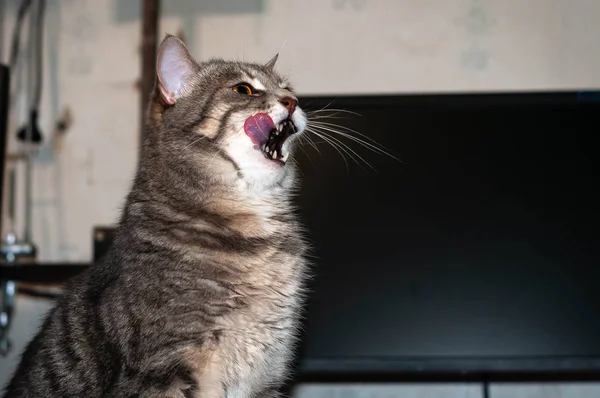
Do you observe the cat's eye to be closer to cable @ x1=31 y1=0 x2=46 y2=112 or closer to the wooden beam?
the wooden beam

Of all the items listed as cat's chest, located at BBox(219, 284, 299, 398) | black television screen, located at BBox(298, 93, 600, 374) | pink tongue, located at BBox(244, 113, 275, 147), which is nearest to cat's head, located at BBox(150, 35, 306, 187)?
pink tongue, located at BBox(244, 113, 275, 147)

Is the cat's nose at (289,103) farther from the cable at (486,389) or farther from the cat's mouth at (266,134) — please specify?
the cable at (486,389)

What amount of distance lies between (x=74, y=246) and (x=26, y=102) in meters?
0.46

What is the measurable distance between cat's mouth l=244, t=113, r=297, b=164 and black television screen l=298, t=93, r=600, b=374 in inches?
21.0

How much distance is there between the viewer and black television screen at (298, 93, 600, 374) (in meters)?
1.65

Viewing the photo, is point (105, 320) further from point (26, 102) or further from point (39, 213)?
point (26, 102)

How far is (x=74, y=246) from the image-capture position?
207cm

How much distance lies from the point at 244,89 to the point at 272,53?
902mm

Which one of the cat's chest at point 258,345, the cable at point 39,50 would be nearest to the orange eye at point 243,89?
the cat's chest at point 258,345

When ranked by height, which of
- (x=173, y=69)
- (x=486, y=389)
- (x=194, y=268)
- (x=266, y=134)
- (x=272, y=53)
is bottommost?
(x=486, y=389)

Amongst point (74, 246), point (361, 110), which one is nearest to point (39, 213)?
point (74, 246)

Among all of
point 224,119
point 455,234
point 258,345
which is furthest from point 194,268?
point 455,234

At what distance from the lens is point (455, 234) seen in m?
1.69

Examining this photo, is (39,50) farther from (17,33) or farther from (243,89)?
(243,89)
